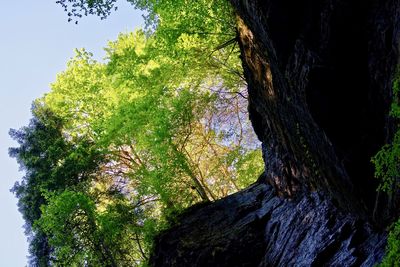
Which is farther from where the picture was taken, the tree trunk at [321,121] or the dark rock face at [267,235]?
the dark rock face at [267,235]

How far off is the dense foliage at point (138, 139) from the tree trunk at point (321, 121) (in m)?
3.86

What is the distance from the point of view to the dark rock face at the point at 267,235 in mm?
9406

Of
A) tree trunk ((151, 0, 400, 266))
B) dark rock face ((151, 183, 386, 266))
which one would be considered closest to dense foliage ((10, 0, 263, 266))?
dark rock face ((151, 183, 386, 266))

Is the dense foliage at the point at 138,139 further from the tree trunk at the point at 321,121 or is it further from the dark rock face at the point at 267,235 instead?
the tree trunk at the point at 321,121

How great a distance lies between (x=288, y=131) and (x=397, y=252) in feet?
22.8

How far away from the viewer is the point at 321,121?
8961 mm

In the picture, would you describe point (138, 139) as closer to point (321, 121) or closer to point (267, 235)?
point (267, 235)

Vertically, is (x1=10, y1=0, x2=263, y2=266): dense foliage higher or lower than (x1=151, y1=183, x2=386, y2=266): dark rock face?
higher

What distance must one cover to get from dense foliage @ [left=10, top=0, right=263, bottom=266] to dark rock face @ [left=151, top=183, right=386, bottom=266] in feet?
5.40

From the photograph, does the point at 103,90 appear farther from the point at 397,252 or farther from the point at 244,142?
the point at 397,252

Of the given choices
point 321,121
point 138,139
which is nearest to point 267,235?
point 321,121

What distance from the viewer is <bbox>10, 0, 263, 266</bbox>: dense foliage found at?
17266 millimetres

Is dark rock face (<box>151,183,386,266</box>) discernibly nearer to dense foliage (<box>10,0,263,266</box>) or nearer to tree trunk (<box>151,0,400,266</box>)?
tree trunk (<box>151,0,400,266</box>)

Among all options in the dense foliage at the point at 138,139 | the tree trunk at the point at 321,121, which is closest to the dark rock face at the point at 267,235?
the tree trunk at the point at 321,121
